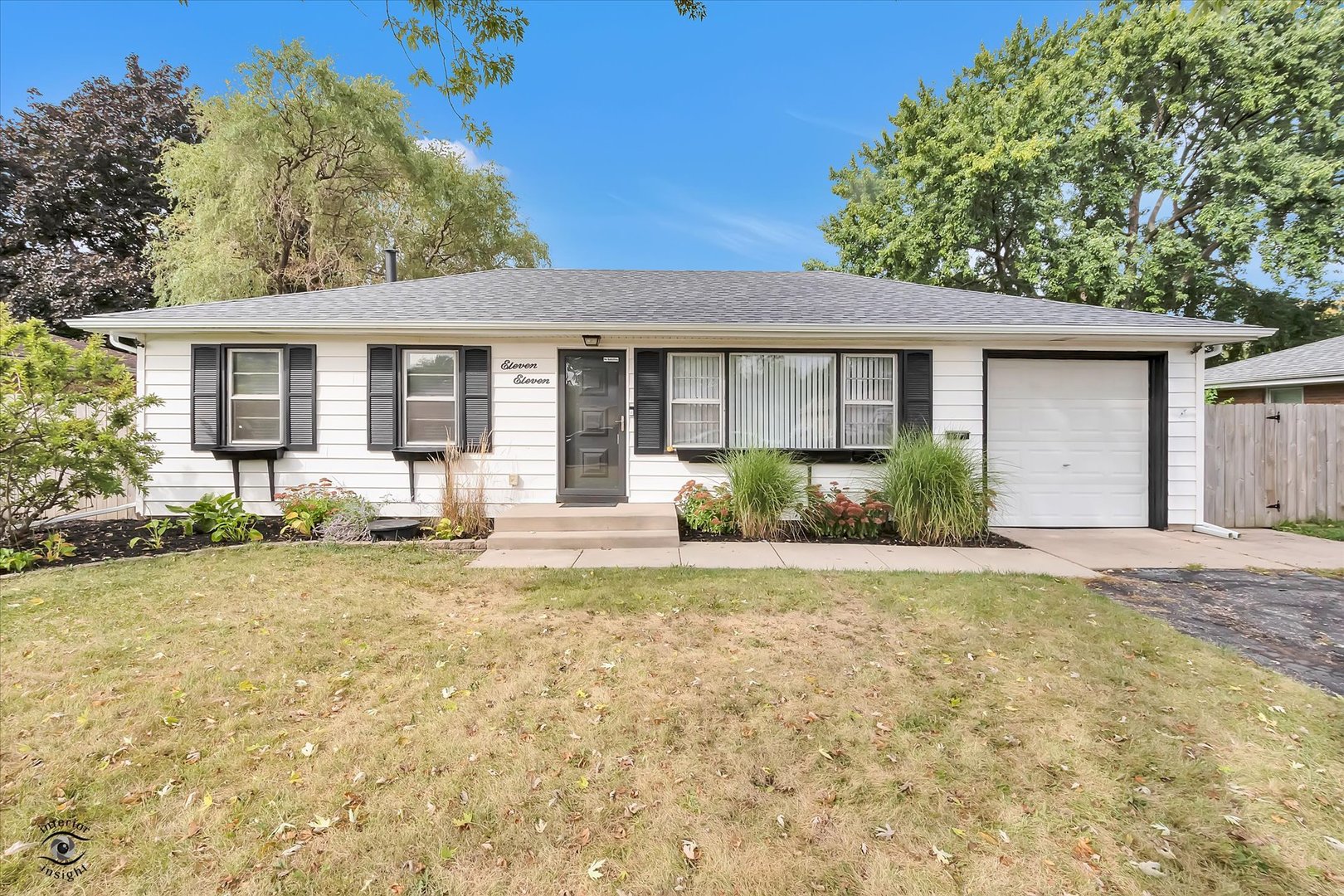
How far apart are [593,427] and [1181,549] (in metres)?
7.10

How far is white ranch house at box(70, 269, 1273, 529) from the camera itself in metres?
6.85

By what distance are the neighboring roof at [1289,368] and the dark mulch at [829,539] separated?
8805mm

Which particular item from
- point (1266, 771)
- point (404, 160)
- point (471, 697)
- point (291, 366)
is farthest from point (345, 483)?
point (404, 160)

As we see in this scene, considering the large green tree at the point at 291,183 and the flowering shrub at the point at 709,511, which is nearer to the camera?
the flowering shrub at the point at 709,511

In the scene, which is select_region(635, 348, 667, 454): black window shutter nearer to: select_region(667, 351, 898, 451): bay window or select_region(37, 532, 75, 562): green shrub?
select_region(667, 351, 898, 451): bay window

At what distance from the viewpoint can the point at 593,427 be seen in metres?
7.04

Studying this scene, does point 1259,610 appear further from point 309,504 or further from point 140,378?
point 140,378

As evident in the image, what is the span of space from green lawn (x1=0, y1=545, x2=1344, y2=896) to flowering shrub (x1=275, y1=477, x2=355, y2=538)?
7.24 feet

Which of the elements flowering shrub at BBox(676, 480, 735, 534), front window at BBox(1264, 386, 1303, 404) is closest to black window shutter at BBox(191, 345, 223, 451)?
flowering shrub at BBox(676, 480, 735, 534)

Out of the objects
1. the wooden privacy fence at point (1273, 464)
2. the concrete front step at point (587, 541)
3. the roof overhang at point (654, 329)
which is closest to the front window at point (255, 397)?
the roof overhang at point (654, 329)

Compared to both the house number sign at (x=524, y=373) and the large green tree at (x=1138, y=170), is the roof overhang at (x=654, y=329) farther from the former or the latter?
the large green tree at (x=1138, y=170)

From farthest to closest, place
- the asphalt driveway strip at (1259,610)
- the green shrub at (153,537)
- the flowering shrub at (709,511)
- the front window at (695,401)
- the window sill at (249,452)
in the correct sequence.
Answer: the front window at (695,401), the window sill at (249,452), the flowering shrub at (709,511), the green shrub at (153,537), the asphalt driveway strip at (1259,610)

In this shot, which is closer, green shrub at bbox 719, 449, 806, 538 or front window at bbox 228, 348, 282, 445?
green shrub at bbox 719, 449, 806, 538

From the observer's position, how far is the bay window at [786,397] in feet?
22.9
